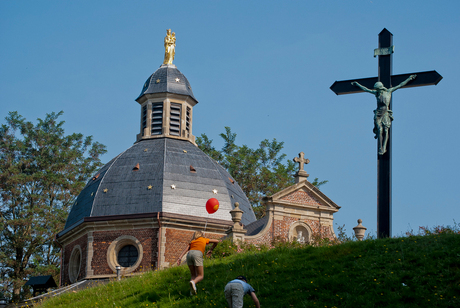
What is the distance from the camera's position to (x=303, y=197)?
94.6ft

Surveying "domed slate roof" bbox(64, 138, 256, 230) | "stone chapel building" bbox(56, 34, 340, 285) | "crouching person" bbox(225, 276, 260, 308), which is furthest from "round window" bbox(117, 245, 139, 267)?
"crouching person" bbox(225, 276, 260, 308)

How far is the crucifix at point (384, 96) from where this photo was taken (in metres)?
17.9

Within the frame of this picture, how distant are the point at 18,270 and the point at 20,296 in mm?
1859

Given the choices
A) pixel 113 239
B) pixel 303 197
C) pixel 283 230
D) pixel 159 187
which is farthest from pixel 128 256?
pixel 303 197

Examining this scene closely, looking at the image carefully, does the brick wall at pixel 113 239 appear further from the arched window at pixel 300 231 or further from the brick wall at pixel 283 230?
the arched window at pixel 300 231

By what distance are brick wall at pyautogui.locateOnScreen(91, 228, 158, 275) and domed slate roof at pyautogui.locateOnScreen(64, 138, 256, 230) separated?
2.87 feet

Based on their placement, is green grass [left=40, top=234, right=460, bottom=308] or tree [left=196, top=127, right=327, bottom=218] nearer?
green grass [left=40, top=234, right=460, bottom=308]

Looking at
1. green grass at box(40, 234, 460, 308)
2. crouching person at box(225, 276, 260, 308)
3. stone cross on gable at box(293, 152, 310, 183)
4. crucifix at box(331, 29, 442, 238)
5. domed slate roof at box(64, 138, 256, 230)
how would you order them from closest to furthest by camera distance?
crouching person at box(225, 276, 260, 308), green grass at box(40, 234, 460, 308), crucifix at box(331, 29, 442, 238), stone cross on gable at box(293, 152, 310, 183), domed slate roof at box(64, 138, 256, 230)

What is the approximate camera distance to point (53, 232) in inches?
1633

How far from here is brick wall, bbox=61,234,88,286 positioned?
32.5m

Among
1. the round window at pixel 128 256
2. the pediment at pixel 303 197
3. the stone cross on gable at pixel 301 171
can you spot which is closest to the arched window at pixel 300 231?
the pediment at pixel 303 197

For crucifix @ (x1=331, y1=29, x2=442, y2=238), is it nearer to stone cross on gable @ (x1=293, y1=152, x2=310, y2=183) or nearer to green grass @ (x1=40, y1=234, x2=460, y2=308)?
green grass @ (x1=40, y1=234, x2=460, y2=308)

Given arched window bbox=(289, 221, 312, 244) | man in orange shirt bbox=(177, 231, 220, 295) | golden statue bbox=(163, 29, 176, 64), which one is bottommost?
man in orange shirt bbox=(177, 231, 220, 295)

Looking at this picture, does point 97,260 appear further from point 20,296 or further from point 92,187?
point 20,296
